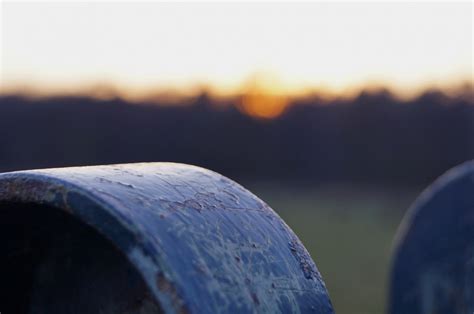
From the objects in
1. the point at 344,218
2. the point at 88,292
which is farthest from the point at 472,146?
the point at 88,292

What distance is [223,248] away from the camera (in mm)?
2219

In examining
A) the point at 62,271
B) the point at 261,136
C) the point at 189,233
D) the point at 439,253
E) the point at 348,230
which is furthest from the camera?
the point at 261,136

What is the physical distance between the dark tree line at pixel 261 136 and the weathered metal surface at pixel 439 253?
21.8m

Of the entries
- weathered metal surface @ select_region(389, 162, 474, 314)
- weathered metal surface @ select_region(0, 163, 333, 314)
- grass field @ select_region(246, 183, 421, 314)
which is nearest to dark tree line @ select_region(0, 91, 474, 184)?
grass field @ select_region(246, 183, 421, 314)

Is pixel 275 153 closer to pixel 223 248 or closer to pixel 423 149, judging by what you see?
pixel 423 149

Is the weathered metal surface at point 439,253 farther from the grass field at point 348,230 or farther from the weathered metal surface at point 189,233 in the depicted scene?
the grass field at point 348,230

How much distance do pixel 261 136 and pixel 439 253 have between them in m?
25.6

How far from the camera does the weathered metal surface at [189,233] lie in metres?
1.99

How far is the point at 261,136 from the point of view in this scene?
31016mm

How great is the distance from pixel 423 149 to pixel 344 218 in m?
8.13

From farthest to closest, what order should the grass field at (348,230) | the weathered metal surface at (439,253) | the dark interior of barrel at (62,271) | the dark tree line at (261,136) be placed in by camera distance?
the dark tree line at (261,136)
the grass field at (348,230)
the weathered metal surface at (439,253)
the dark interior of barrel at (62,271)

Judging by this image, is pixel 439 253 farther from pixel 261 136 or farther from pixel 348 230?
pixel 261 136

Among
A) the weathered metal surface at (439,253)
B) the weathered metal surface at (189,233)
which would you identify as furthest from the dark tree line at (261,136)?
the weathered metal surface at (189,233)

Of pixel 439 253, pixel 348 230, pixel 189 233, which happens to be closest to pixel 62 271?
pixel 189 233
